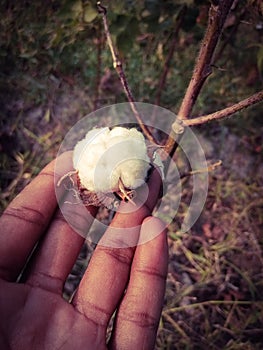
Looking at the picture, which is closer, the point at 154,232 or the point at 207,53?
the point at 207,53

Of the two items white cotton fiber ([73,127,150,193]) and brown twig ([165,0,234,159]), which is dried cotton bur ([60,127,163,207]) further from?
brown twig ([165,0,234,159])

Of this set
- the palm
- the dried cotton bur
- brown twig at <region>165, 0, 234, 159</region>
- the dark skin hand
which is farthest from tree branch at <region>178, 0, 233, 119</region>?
the palm

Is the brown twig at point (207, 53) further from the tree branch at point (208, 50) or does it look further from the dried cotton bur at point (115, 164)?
the dried cotton bur at point (115, 164)

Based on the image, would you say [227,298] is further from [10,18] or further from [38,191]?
[10,18]

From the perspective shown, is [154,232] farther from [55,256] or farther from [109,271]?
[55,256]

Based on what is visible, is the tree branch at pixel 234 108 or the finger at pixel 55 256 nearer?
the tree branch at pixel 234 108

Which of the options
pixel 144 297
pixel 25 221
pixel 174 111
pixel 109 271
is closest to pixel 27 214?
pixel 25 221

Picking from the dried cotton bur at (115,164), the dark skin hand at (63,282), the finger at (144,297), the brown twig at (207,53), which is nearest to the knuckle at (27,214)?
the dark skin hand at (63,282)
